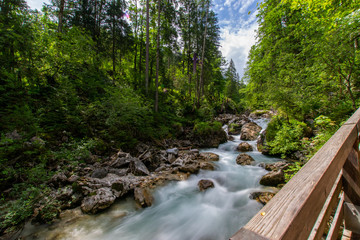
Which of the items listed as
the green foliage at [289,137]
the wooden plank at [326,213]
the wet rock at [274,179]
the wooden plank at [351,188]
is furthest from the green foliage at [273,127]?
the wooden plank at [326,213]

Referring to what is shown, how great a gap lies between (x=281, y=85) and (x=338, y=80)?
103 inches

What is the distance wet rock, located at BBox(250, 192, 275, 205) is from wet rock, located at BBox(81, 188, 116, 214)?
437 centimetres

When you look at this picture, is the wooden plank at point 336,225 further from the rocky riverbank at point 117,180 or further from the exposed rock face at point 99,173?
the exposed rock face at point 99,173

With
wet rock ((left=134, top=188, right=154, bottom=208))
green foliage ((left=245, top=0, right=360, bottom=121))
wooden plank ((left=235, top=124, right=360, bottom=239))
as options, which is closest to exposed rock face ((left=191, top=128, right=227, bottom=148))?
green foliage ((left=245, top=0, right=360, bottom=121))

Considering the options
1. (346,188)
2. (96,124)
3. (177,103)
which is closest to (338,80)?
(346,188)

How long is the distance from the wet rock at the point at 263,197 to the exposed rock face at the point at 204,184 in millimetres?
1417

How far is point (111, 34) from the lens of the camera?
16531mm

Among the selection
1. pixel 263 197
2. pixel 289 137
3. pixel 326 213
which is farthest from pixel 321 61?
pixel 326 213

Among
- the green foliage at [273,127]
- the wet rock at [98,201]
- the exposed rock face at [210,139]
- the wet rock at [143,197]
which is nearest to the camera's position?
the wet rock at [98,201]

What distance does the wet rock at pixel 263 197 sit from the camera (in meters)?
4.49

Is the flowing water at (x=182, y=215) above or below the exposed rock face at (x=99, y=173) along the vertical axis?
below

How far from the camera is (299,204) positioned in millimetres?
600

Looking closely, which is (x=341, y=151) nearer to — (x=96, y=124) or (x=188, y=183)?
(x=188, y=183)

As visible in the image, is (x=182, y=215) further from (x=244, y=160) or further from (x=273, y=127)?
(x=273, y=127)
